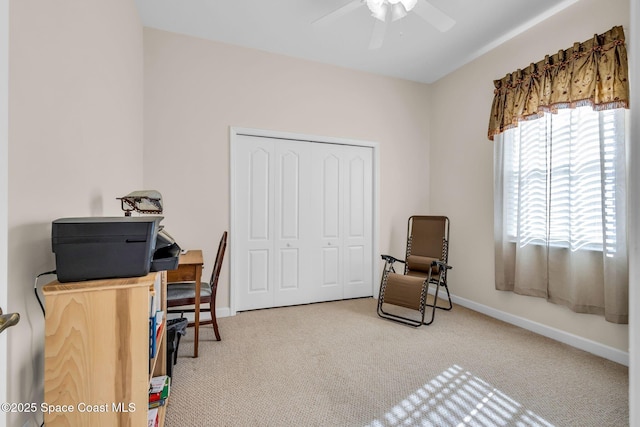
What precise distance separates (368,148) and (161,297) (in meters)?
3.03

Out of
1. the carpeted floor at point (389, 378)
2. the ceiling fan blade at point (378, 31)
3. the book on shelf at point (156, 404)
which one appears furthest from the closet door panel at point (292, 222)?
the book on shelf at point (156, 404)

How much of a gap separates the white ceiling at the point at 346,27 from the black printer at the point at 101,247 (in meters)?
2.45

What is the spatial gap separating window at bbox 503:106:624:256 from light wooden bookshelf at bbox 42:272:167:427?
3.06 m

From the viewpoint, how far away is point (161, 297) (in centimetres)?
195

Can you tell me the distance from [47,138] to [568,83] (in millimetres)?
3517

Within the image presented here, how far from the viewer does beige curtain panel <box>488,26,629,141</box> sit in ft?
7.48

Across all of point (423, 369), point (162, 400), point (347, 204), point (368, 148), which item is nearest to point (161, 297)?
point (162, 400)

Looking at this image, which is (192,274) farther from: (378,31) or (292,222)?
(378,31)

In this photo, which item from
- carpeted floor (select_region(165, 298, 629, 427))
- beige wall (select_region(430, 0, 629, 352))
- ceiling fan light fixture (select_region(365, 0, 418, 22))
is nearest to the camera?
carpeted floor (select_region(165, 298, 629, 427))

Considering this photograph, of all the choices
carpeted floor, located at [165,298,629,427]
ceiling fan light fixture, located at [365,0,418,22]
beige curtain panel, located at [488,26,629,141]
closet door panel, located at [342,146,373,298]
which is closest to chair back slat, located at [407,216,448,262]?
closet door panel, located at [342,146,373,298]

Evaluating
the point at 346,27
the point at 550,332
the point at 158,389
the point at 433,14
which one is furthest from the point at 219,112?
the point at 550,332

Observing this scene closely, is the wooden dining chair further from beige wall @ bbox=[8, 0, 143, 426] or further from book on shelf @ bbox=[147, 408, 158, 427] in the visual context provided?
book on shelf @ bbox=[147, 408, 158, 427]

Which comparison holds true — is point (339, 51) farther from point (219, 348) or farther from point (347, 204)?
point (219, 348)

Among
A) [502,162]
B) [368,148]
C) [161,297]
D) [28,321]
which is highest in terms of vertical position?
[368,148]
